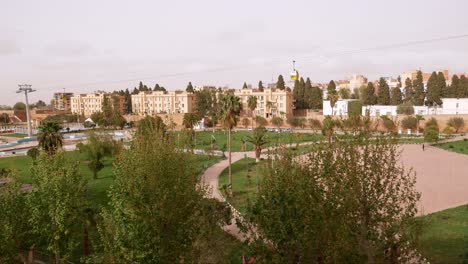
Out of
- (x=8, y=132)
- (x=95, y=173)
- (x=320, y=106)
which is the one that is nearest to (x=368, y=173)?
(x=95, y=173)

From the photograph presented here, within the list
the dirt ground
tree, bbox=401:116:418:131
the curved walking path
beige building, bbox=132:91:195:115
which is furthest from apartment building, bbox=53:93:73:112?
the dirt ground

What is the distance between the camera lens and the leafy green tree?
1608 centimetres

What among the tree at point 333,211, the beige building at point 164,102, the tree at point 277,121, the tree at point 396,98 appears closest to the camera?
the tree at point 333,211

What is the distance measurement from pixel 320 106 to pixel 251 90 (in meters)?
20.8

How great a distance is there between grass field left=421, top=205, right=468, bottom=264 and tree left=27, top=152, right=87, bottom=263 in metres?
14.5

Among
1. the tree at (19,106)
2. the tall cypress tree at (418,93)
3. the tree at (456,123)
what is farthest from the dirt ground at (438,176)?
the tree at (19,106)

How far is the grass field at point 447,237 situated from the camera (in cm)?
1841

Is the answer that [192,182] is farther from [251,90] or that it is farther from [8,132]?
[8,132]

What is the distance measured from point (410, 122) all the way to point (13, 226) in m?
70.1

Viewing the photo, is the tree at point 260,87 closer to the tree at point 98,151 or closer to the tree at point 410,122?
the tree at point 410,122

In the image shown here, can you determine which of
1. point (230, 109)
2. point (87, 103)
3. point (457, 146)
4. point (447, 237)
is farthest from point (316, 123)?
point (87, 103)

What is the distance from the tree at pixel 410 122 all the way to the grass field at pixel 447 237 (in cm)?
5031

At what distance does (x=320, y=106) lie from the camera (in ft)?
350

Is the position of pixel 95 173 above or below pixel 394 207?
below
